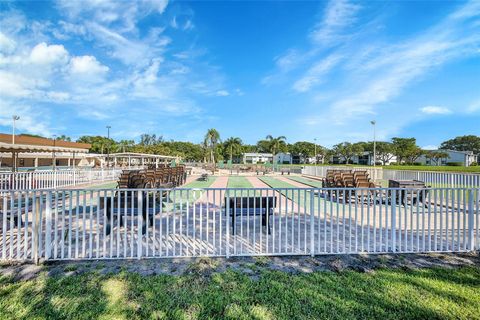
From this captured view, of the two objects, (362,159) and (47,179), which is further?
(362,159)

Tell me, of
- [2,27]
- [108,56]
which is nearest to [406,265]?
[2,27]

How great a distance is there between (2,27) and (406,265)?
2048 centimetres

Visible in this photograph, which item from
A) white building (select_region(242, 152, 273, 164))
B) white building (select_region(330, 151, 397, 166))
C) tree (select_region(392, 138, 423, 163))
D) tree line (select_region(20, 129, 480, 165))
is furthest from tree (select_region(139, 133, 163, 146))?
tree (select_region(392, 138, 423, 163))

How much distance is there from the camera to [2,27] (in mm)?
13750

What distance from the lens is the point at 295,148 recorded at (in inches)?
3917

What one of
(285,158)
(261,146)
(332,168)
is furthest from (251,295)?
(261,146)

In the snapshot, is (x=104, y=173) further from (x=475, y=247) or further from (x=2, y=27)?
(x=475, y=247)

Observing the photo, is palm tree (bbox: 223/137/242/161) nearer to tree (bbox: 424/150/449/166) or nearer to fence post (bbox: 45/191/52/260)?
fence post (bbox: 45/191/52/260)

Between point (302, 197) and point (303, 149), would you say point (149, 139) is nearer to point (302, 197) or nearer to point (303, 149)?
Answer: point (303, 149)

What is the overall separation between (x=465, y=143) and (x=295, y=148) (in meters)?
63.5

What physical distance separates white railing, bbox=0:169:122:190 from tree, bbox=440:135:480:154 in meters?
121

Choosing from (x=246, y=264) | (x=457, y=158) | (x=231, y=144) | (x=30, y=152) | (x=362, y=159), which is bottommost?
(x=246, y=264)

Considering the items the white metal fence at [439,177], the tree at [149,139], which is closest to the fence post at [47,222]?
the white metal fence at [439,177]

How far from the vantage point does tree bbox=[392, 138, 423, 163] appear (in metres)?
77.4
